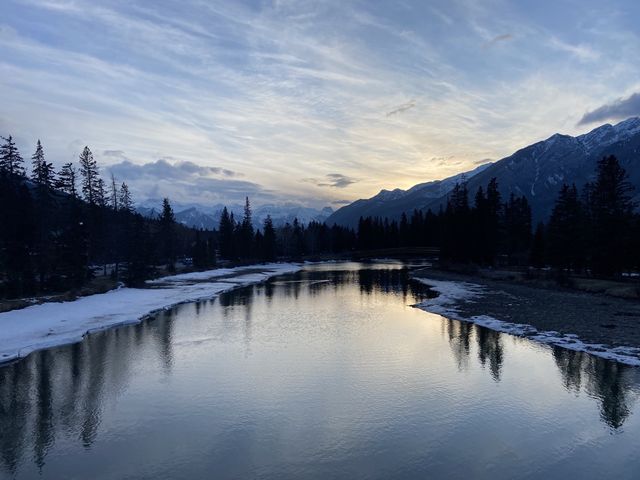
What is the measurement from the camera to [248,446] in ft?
44.6

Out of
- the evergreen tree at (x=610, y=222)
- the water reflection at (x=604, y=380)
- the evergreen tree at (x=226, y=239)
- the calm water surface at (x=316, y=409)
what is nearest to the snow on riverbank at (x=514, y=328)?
the water reflection at (x=604, y=380)

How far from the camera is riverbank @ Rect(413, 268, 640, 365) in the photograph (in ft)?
84.6

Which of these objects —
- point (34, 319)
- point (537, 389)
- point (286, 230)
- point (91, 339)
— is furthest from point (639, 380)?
point (286, 230)

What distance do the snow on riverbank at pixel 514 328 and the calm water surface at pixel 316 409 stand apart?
1209 mm

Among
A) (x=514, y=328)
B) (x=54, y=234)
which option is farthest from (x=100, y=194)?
(x=514, y=328)

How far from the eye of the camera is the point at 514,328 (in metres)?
30.8

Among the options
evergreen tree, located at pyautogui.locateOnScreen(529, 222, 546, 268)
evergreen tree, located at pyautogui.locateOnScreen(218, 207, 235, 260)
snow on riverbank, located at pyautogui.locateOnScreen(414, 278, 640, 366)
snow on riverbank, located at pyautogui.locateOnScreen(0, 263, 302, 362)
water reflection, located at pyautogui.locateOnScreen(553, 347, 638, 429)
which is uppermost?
evergreen tree, located at pyautogui.locateOnScreen(218, 207, 235, 260)

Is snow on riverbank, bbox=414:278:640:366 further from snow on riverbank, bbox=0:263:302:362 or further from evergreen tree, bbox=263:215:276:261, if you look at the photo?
evergreen tree, bbox=263:215:276:261

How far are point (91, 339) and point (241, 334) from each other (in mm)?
9133

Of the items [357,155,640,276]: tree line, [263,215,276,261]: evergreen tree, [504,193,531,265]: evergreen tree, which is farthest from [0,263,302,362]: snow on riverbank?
[263,215,276,261]: evergreen tree

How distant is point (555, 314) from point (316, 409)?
26.3 m

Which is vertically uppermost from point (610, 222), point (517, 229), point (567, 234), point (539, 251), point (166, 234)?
point (166, 234)

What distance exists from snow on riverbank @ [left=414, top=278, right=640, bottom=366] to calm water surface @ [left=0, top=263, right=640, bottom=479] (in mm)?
1209

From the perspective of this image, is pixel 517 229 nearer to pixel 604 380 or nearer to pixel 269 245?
pixel 269 245
